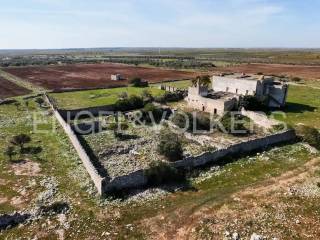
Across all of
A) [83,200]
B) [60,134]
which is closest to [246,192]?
[83,200]

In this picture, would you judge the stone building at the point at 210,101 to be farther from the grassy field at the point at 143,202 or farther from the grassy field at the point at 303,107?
the grassy field at the point at 143,202

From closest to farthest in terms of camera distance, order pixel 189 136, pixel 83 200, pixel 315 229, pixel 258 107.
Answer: pixel 315 229 < pixel 83 200 < pixel 189 136 < pixel 258 107

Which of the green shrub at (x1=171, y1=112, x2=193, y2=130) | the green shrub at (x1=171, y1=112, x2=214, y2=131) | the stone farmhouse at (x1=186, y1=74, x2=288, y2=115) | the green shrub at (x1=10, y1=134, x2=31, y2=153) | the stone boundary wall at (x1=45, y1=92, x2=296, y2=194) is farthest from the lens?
the stone farmhouse at (x1=186, y1=74, x2=288, y2=115)

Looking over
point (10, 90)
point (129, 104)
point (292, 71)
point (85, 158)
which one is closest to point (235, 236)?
point (85, 158)

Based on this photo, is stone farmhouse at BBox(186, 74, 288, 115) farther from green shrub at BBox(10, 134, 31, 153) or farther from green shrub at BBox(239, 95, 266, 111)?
green shrub at BBox(10, 134, 31, 153)

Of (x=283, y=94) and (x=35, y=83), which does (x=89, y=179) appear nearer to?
(x=283, y=94)

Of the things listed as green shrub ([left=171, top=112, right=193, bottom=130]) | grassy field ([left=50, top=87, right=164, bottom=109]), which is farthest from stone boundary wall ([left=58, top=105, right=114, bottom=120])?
green shrub ([left=171, top=112, right=193, bottom=130])

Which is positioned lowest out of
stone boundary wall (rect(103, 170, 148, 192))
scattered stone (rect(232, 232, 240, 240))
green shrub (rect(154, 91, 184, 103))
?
green shrub (rect(154, 91, 184, 103))

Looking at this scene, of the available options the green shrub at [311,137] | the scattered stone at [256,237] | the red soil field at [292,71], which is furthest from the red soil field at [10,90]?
the red soil field at [292,71]
